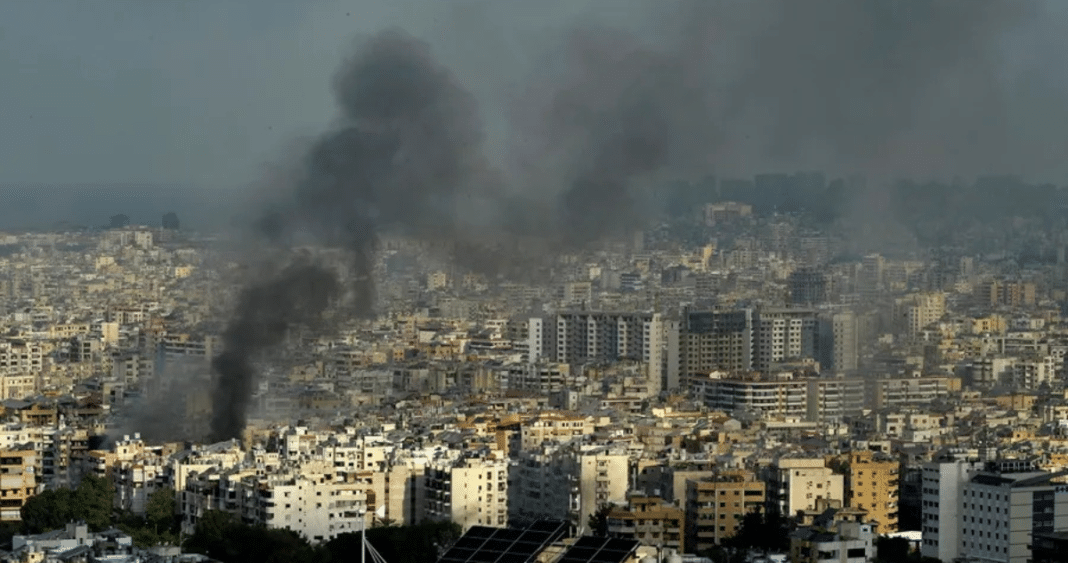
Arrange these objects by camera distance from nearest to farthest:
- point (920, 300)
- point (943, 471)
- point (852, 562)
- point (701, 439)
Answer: point (852, 562)
point (943, 471)
point (701, 439)
point (920, 300)

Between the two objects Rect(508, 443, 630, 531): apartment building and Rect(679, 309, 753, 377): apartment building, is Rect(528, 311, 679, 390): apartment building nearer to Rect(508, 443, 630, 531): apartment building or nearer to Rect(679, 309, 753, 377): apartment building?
Rect(679, 309, 753, 377): apartment building

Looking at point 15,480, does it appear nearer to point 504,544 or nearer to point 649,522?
point 649,522

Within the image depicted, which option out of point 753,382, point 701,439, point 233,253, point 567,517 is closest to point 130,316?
point 233,253

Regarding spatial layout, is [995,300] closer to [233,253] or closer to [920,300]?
[920,300]

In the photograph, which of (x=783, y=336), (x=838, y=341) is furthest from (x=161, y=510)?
(x=783, y=336)

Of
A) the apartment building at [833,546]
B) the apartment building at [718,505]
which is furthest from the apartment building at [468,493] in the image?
the apartment building at [833,546]

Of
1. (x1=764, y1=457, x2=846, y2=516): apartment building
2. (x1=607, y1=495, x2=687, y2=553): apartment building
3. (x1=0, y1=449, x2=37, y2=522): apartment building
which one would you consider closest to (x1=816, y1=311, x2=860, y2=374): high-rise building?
(x1=764, y1=457, x2=846, y2=516): apartment building
